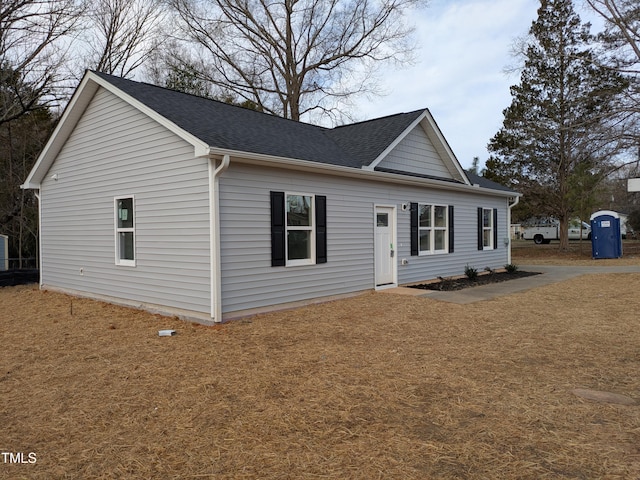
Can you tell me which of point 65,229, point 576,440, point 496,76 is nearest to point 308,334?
point 576,440

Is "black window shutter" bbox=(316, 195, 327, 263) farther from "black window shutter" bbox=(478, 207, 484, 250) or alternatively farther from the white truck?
the white truck

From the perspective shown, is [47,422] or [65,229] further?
[65,229]

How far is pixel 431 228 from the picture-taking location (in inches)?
465

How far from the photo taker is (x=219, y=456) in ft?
9.64

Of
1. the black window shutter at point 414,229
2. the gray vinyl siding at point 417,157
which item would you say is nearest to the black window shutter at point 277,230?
the gray vinyl siding at point 417,157

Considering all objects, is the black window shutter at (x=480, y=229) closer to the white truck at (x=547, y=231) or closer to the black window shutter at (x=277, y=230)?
the black window shutter at (x=277, y=230)

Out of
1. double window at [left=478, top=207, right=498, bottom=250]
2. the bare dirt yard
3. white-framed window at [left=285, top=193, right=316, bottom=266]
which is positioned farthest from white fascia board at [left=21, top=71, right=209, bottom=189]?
double window at [left=478, top=207, right=498, bottom=250]

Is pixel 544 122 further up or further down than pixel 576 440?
further up

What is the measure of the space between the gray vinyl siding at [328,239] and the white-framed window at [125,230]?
2676 mm

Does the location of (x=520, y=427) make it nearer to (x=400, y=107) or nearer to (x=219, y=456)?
(x=219, y=456)

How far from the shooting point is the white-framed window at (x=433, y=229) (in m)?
11.6

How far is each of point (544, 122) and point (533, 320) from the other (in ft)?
61.9

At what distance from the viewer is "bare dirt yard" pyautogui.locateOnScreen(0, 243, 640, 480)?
284 cm

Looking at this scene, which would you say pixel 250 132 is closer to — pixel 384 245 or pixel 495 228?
pixel 384 245
